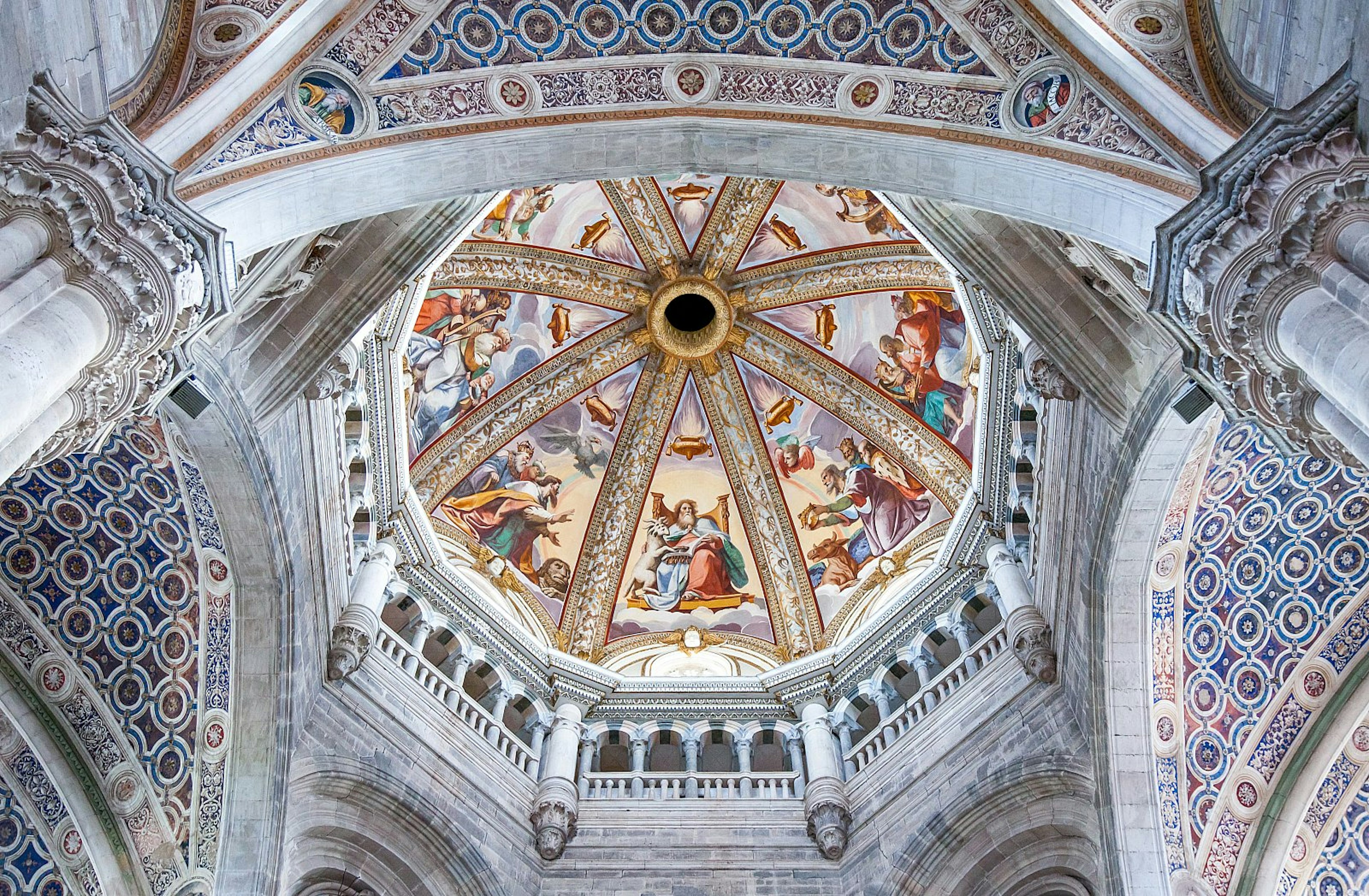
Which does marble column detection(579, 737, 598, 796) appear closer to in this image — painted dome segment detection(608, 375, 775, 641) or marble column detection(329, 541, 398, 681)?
marble column detection(329, 541, 398, 681)

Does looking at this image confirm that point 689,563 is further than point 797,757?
Yes

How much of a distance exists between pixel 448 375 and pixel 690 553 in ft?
14.5

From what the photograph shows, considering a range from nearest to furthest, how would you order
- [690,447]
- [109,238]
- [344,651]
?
[109,238] < [344,651] < [690,447]

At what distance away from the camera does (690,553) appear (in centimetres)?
1850

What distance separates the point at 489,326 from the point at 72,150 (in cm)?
1094

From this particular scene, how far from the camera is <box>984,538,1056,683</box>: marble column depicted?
1180cm

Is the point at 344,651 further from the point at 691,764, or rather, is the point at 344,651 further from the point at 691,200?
the point at 691,200

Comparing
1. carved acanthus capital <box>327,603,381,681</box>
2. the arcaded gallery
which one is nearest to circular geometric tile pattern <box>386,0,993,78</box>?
the arcaded gallery

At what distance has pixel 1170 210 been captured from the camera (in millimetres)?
7664

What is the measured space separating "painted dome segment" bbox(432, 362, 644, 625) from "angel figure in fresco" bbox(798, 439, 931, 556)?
3.27m

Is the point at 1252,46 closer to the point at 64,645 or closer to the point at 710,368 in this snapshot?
the point at 64,645

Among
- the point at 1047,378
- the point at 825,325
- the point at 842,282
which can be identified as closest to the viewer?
the point at 1047,378

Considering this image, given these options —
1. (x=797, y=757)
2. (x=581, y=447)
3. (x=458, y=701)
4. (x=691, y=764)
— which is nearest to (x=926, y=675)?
(x=797, y=757)

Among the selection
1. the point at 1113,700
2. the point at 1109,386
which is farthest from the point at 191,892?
the point at 1109,386
